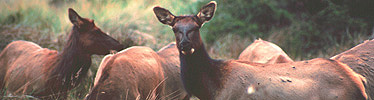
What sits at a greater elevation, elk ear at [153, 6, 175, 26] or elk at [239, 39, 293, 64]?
elk ear at [153, 6, 175, 26]

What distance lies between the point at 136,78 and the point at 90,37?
1.56 meters

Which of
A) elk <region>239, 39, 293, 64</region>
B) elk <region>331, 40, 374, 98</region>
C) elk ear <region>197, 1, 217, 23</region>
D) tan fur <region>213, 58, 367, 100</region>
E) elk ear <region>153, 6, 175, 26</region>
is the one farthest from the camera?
elk <region>239, 39, 293, 64</region>

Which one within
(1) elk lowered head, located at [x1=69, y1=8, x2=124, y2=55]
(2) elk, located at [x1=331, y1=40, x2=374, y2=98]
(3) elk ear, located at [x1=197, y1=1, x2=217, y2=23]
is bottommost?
(2) elk, located at [x1=331, y1=40, x2=374, y2=98]

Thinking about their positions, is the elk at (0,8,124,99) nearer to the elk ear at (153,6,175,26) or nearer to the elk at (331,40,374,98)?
the elk ear at (153,6,175,26)

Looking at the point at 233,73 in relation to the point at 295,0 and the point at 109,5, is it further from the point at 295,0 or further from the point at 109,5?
the point at 109,5

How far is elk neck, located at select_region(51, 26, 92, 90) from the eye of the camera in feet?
19.3

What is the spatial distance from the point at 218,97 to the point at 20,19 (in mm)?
6770

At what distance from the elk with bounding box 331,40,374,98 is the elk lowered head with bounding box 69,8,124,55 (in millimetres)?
3352

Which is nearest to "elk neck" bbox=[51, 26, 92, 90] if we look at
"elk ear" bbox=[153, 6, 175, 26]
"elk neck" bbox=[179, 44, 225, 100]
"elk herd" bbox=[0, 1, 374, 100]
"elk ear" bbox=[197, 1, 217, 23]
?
"elk herd" bbox=[0, 1, 374, 100]

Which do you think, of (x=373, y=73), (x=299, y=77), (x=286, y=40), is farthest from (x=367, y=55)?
(x=286, y=40)

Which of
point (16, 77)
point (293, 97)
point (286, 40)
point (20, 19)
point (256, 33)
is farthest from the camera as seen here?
point (256, 33)

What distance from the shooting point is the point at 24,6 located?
400 inches

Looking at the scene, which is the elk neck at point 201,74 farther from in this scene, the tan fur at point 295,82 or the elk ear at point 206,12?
the elk ear at point 206,12

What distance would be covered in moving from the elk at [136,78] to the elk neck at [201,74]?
1.61 ft
